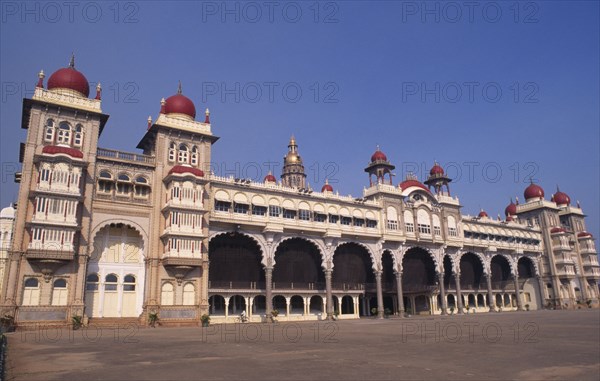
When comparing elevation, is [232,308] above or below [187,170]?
below

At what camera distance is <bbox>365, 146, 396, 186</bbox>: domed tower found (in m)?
62.2

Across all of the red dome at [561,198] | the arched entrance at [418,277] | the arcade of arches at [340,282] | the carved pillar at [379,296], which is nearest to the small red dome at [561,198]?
the red dome at [561,198]

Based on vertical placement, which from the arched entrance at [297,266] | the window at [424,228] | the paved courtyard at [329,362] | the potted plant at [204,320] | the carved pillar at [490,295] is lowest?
the paved courtyard at [329,362]

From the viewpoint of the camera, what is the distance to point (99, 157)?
39.7 meters

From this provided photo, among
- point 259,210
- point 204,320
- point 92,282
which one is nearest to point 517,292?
point 259,210

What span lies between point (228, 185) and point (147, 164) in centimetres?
835

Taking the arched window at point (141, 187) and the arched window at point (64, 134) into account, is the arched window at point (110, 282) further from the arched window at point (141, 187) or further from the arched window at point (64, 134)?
the arched window at point (64, 134)

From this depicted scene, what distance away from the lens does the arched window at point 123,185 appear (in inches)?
1587

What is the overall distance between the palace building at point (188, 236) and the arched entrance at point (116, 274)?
0.09m

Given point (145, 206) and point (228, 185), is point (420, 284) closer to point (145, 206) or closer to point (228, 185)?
point (228, 185)

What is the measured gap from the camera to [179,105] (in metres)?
45.6

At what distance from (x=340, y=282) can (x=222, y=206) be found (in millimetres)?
18661

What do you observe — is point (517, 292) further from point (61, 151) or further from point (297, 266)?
point (61, 151)

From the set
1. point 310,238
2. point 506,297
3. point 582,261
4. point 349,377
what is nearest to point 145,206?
point 310,238
